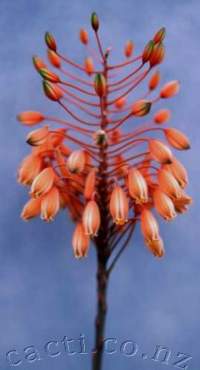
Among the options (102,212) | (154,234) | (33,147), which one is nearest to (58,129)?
(33,147)

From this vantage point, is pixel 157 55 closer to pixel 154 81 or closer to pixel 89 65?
pixel 154 81

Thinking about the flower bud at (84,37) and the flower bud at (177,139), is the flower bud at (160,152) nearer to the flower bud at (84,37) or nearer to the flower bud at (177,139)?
the flower bud at (177,139)

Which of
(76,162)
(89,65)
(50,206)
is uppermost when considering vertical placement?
(89,65)

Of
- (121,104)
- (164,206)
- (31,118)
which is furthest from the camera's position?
(121,104)

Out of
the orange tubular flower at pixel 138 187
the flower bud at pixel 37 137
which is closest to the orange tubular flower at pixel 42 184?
the flower bud at pixel 37 137

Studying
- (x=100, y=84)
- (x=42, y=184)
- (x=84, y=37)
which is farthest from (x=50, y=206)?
(x=84, y=37)

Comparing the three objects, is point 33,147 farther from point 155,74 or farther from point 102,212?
point 155,74
